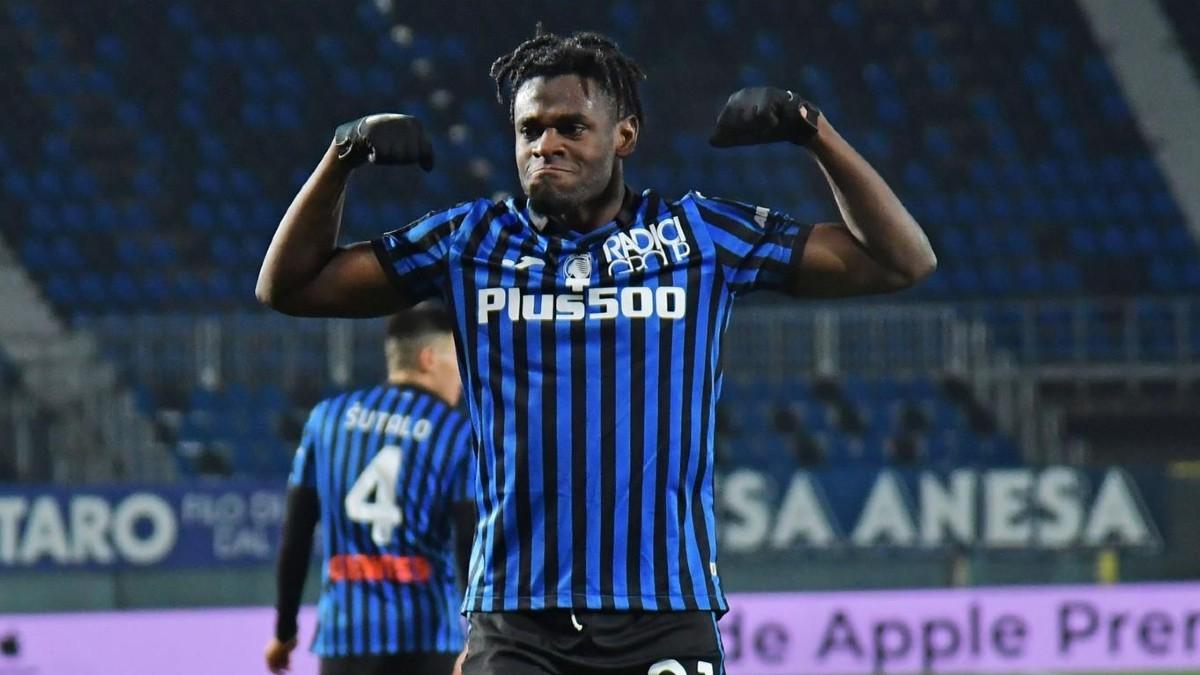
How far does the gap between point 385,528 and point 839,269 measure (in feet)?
6.95

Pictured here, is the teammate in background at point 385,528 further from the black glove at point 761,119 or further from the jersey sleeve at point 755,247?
the black glove at point 761,119

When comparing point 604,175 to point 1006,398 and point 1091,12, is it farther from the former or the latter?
point 1091,12

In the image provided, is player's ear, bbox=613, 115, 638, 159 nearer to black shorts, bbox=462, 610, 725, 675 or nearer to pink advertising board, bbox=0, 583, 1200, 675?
black shorts, bbox=462, 610, 725, 675

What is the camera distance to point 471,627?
3.04m

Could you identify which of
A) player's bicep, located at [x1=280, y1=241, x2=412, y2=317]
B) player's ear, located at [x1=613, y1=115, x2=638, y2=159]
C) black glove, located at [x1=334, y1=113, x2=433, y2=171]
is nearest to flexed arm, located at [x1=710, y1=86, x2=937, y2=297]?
player's ear, located at [x1=613, y1=115, x2=638, y2=159]

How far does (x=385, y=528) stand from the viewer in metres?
4.91

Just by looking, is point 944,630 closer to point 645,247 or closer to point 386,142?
point 645,247

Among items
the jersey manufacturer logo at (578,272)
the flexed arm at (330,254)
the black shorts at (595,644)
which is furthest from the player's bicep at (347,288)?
the black shorts at (595,644)

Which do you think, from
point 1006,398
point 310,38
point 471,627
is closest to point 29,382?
point 310,38

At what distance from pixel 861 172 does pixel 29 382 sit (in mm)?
10620

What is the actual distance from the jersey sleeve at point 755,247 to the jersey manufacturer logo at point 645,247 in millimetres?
55

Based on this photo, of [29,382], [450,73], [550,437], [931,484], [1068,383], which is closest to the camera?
[550,437]

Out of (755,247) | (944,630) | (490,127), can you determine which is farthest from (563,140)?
(490,127)

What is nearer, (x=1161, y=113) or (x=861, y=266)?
(x=861, y=266)
